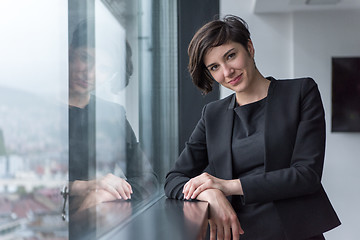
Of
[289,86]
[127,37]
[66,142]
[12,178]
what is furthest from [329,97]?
[12,178]

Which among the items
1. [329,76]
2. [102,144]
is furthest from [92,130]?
[329,76]

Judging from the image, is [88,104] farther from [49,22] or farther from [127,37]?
[127,37]

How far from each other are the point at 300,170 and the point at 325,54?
7.18 feet

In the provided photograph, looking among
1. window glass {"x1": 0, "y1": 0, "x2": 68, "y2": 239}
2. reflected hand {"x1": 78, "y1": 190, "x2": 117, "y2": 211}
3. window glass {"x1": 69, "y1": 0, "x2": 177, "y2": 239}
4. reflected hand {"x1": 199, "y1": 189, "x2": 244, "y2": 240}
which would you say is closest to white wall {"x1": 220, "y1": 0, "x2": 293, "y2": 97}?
window glass {"x1": 69, "y1": 0, "x2": 177, "y2": 239}

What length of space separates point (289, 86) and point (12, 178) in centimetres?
110

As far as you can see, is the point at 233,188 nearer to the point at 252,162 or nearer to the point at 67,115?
the point at 252,162

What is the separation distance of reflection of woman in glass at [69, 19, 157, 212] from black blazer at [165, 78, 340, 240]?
30 centimetres

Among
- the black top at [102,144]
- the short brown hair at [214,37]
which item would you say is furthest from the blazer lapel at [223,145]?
the black top at [102,144]

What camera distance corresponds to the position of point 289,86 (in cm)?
148

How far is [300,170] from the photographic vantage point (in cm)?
131

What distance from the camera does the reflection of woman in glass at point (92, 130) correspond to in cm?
87

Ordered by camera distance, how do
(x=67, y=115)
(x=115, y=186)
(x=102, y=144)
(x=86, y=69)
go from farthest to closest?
Answer: (x=115, y=186), (x=102, y=144), (x=86, y=69), (x=67, y=115)

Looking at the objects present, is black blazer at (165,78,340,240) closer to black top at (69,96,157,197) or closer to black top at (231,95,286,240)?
black top at (231,95,286,240)

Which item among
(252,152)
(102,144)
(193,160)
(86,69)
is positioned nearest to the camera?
(86,69)
